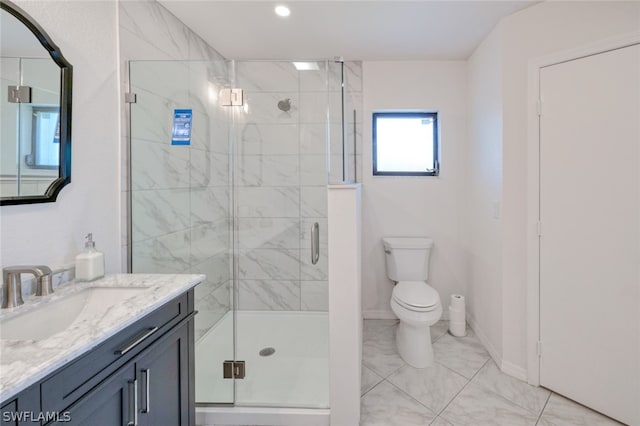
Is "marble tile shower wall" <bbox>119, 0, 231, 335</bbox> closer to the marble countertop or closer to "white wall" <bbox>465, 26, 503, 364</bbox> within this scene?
the marble countertop

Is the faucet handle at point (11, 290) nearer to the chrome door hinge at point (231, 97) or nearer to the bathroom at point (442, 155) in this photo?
the bathroom at point (442, 155)

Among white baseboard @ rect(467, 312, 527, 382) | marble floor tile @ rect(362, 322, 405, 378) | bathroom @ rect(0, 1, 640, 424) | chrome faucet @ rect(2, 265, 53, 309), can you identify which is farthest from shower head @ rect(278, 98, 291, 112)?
white baseboard @ rect(467, 312, 527, 382)

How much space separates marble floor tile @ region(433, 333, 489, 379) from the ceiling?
7.84ft

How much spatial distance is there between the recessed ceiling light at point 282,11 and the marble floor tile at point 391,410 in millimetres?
2475

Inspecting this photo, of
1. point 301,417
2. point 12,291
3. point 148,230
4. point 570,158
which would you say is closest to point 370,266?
point 301,417

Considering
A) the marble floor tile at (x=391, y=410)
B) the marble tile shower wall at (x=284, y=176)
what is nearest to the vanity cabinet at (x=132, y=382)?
the marble tile shower wall at (x=284, y=176)

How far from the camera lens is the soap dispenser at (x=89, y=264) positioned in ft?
4.18

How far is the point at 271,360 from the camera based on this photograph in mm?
2061

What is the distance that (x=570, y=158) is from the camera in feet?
5.89

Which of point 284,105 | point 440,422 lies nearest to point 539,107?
point 284,105

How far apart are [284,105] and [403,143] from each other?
137 cm

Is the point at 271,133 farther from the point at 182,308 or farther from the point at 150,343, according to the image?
the point at 150,343

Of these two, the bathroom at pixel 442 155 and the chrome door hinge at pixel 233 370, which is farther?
the chrome door hinge at pixel 233 370

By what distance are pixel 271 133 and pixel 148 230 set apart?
97 centimetres
